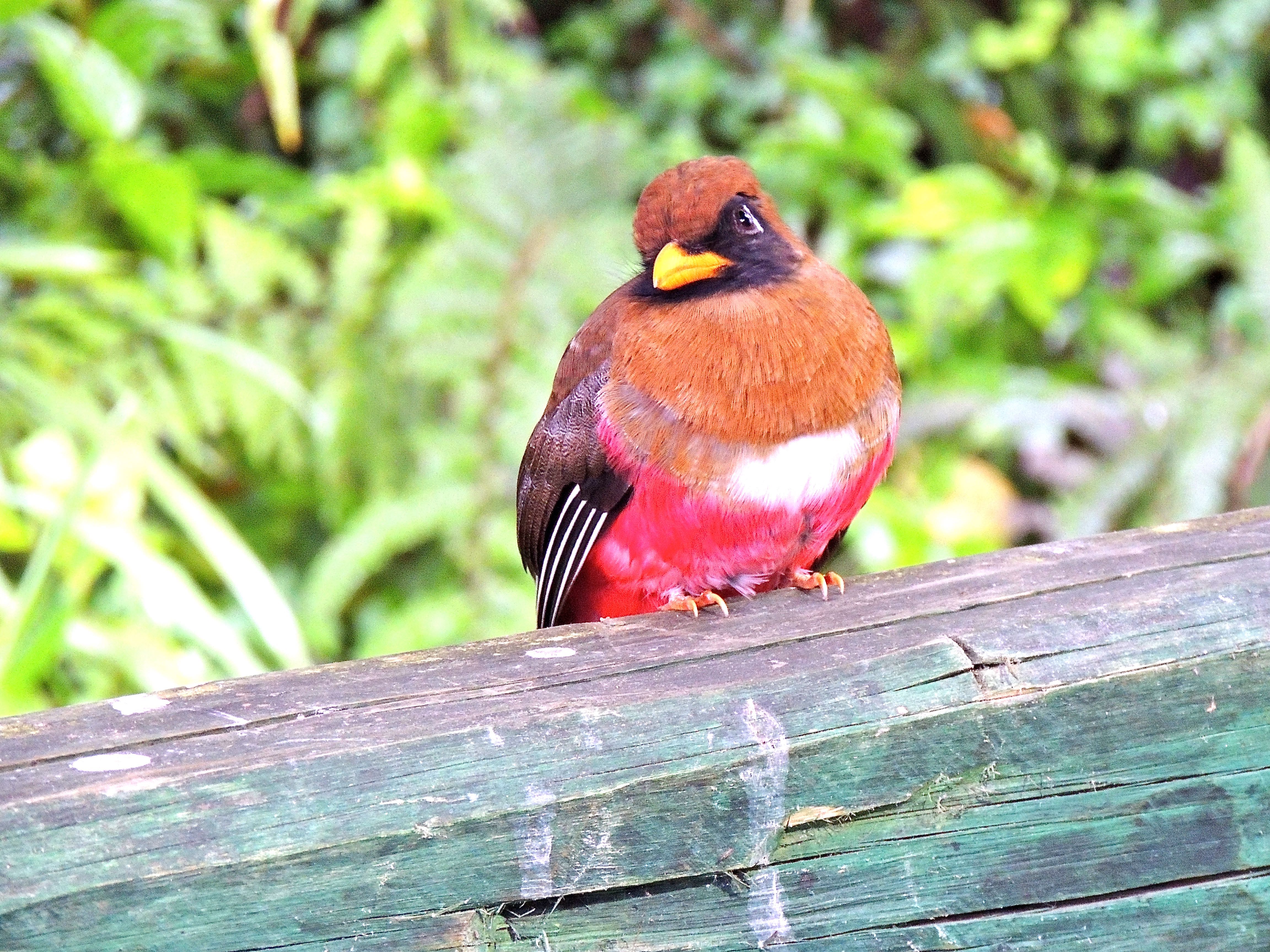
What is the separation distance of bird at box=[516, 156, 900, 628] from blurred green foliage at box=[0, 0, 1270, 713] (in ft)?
3.20

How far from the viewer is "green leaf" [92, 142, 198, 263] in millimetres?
3613

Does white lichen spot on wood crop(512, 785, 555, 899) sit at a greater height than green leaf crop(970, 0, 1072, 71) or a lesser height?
greater

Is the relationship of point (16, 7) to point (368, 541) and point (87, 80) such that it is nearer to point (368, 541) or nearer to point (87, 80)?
point (87, 80)

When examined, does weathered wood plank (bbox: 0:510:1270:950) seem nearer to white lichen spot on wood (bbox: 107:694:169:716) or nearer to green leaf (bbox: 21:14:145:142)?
white lichen spot on wood (bbox: 107:694:169:716)

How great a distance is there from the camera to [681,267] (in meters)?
2.07

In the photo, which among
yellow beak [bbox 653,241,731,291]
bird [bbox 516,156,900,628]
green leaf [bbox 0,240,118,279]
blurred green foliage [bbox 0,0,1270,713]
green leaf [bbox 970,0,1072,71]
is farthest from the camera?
green leaf [bbox 970,0,1072,71]

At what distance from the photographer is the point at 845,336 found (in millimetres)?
2041

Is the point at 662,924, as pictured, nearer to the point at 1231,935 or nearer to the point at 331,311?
the point at 1231,935

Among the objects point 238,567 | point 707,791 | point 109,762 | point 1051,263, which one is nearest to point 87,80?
point 238,567

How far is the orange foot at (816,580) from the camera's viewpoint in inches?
66.6

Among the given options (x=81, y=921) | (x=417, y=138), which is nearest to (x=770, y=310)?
(x=81, y=921)

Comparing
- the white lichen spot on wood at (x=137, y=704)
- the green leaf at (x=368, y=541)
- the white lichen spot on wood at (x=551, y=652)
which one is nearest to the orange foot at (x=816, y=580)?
the white lichen spot on wood at (x=551, y=652)

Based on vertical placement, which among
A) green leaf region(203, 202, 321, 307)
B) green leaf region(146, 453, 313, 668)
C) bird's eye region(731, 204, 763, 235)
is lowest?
green leaf region(146, 453, 313, 668)

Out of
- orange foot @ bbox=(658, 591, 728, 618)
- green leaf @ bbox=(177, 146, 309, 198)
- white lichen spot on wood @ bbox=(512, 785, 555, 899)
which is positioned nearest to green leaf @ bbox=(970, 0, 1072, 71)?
green leaf @ bbox=(177, 146, 309, 198)
